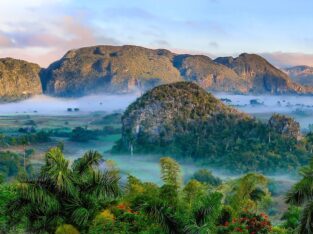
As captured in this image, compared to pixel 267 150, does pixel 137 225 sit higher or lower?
higher

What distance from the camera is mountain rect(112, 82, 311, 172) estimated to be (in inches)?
4119

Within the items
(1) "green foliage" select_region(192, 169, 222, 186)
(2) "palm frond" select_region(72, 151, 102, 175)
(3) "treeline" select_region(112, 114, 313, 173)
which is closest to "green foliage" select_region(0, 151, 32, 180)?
(1) "green foliage" select_region(192, 169, 222, 186)

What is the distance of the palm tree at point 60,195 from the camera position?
15.0 m

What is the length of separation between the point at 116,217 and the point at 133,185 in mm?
9066

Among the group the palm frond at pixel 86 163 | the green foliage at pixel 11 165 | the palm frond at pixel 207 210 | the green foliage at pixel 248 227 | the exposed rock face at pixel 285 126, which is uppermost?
the palm frond at pixel 86 163

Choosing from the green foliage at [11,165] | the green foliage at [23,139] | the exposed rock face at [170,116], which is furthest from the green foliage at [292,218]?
the green foliage at [23,139]

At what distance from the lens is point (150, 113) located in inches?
4651

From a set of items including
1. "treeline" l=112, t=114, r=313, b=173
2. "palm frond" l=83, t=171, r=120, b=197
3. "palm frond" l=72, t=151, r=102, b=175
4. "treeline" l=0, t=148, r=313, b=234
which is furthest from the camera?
"treeline" l=112, t=114, r=313, b=173

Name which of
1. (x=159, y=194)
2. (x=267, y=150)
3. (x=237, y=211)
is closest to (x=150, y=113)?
(x=267, y=150)

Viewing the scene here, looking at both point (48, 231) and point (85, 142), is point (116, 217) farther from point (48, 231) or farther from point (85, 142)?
point (85, 142)

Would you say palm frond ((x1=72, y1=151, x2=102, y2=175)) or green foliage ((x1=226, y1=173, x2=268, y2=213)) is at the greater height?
palm frond ((x1=72, y1=151, x2=102, y2=175))

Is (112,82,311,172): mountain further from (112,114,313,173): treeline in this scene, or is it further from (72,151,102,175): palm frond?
(72,151,102,175): palm frond

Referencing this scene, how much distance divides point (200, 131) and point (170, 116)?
8.77 metres

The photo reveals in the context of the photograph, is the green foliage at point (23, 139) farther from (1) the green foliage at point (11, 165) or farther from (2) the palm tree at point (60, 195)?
(2) the palm tree at point (60, 195)
